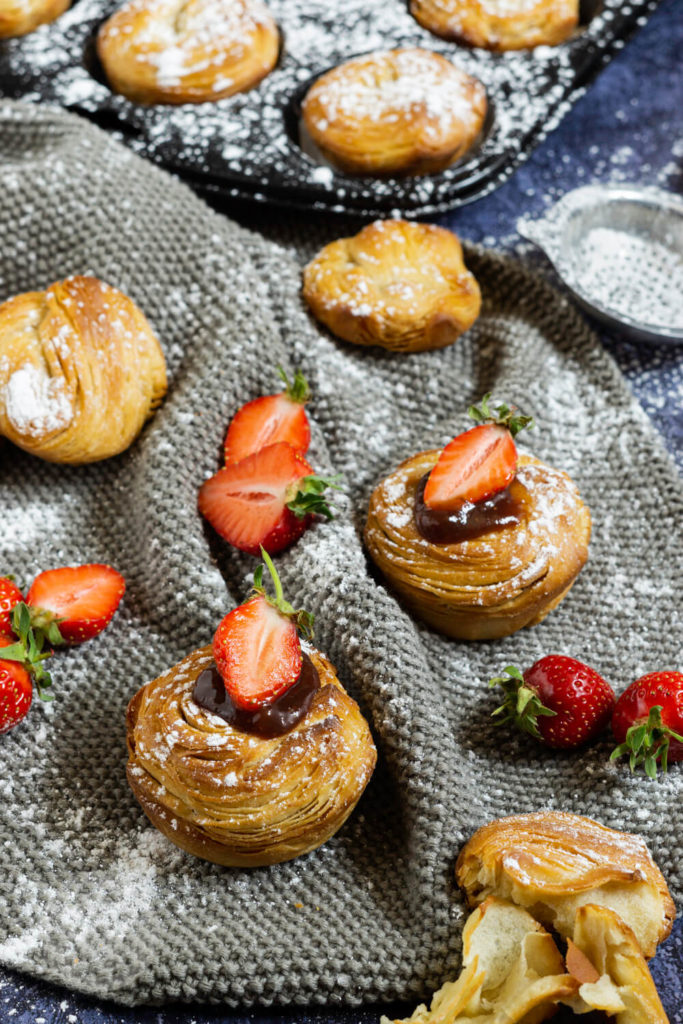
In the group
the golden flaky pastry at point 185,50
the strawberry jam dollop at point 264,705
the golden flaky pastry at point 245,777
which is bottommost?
the golden flaky pastry at point 245,777

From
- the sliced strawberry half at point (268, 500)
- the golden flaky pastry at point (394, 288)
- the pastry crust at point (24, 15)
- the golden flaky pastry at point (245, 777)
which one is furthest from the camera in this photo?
the pastry crust at point (24, 15)

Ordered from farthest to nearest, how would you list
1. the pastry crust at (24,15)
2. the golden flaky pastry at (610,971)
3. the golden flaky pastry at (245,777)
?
the pastry crust at (24,15), the golden flaky pastry at (245,777), the golden flaky pastry at (610,971)

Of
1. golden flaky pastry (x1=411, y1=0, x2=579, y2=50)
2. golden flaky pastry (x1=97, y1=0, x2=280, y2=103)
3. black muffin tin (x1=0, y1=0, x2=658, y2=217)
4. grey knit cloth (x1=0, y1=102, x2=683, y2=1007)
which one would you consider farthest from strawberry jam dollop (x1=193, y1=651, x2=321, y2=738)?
golden flaky pastry (x1=411, y1=0, x2=579, y2=50)

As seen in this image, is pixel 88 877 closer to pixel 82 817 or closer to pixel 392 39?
pixel 82 817

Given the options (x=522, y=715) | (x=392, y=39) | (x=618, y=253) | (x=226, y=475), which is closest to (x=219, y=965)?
(x=522, y=715)

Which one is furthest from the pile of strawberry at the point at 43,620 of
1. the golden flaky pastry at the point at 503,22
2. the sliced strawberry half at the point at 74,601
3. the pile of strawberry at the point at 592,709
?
the golden flaky pastry at the point at 503,22

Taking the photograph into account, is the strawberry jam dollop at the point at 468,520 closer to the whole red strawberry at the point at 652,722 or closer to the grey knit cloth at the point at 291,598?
the grey knit cloth at the point at 291,598

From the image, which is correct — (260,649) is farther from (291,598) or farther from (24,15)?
(24,15)
